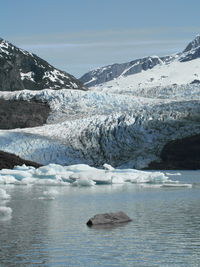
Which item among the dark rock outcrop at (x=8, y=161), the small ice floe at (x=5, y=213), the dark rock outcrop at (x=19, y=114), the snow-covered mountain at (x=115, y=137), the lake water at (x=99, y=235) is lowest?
the lake water at (x=99, y=235)

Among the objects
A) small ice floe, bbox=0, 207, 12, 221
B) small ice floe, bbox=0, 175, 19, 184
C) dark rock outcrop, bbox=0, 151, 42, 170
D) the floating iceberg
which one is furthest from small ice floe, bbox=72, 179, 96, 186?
dark rock outcrop, bbox=0, 151, 42, 170

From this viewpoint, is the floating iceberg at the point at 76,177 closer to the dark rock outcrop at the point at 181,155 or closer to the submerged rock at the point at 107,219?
the submerged rock at the point at 107,219

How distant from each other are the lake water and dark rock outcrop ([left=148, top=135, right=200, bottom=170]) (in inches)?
2075

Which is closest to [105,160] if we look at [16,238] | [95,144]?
[95,144]

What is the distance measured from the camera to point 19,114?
106m

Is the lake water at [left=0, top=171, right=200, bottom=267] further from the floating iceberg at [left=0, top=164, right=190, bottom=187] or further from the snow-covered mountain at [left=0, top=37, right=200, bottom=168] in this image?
the snow-covered mountain at [left=0, top=37, right=200, bottom=168]

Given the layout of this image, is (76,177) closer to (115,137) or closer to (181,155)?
(115,137)

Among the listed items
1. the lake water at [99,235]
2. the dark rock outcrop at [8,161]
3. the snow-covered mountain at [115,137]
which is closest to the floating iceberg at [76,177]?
the lake water at [99,235]

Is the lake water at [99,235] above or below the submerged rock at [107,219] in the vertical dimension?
below

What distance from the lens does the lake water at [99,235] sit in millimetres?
15258

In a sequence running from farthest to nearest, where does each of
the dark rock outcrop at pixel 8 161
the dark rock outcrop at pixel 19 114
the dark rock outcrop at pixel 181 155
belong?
the dark rock outcrop at pixel 19 114 → the dark rock outcrop at pixel 181 155 → the dark rock outcrop at pixel 8 161

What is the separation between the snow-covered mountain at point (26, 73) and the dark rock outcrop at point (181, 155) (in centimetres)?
6493

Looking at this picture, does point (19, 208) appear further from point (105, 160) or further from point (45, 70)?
point (45, 70)

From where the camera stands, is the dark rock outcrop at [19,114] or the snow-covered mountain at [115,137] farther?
the dark rock outcrop at [19,114]
